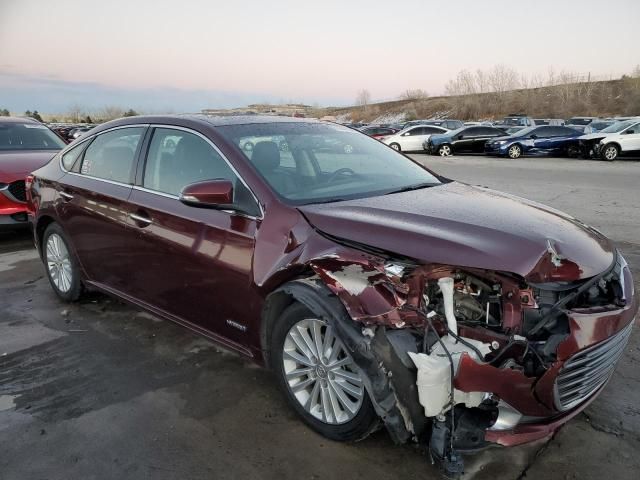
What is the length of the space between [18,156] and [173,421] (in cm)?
623

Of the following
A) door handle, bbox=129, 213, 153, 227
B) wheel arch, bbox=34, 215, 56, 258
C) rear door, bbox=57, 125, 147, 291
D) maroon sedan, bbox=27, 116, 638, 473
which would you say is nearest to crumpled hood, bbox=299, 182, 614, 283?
maroon sedan, bbox=27, 116, 638, 473

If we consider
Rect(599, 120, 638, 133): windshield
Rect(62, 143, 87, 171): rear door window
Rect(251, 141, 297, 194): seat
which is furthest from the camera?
Rect(599, 120, 638, 133): windshield

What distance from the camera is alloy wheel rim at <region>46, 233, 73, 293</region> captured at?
4898mm

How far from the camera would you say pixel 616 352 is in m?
2.68

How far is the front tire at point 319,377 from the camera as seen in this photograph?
2.68 meters

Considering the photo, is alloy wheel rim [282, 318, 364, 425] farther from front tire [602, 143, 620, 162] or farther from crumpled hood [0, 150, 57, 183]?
front tire [602, 143, 620, 162]

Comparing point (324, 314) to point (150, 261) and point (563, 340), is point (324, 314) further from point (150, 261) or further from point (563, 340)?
point (150, 261)

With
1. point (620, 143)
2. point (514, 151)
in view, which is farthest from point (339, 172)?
point (514, 151)

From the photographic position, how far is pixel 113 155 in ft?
14.2

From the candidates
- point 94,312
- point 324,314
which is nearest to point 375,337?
point 324,314

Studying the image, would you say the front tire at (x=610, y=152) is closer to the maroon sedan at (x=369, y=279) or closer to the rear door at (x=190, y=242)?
the maroon sedan at (x=369, y=279)

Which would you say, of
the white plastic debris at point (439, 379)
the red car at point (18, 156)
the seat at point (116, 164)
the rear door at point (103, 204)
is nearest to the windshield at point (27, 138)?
the red car at point (18, 156)

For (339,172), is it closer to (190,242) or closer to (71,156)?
(190,242)

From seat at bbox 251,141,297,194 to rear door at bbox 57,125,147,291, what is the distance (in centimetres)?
111
